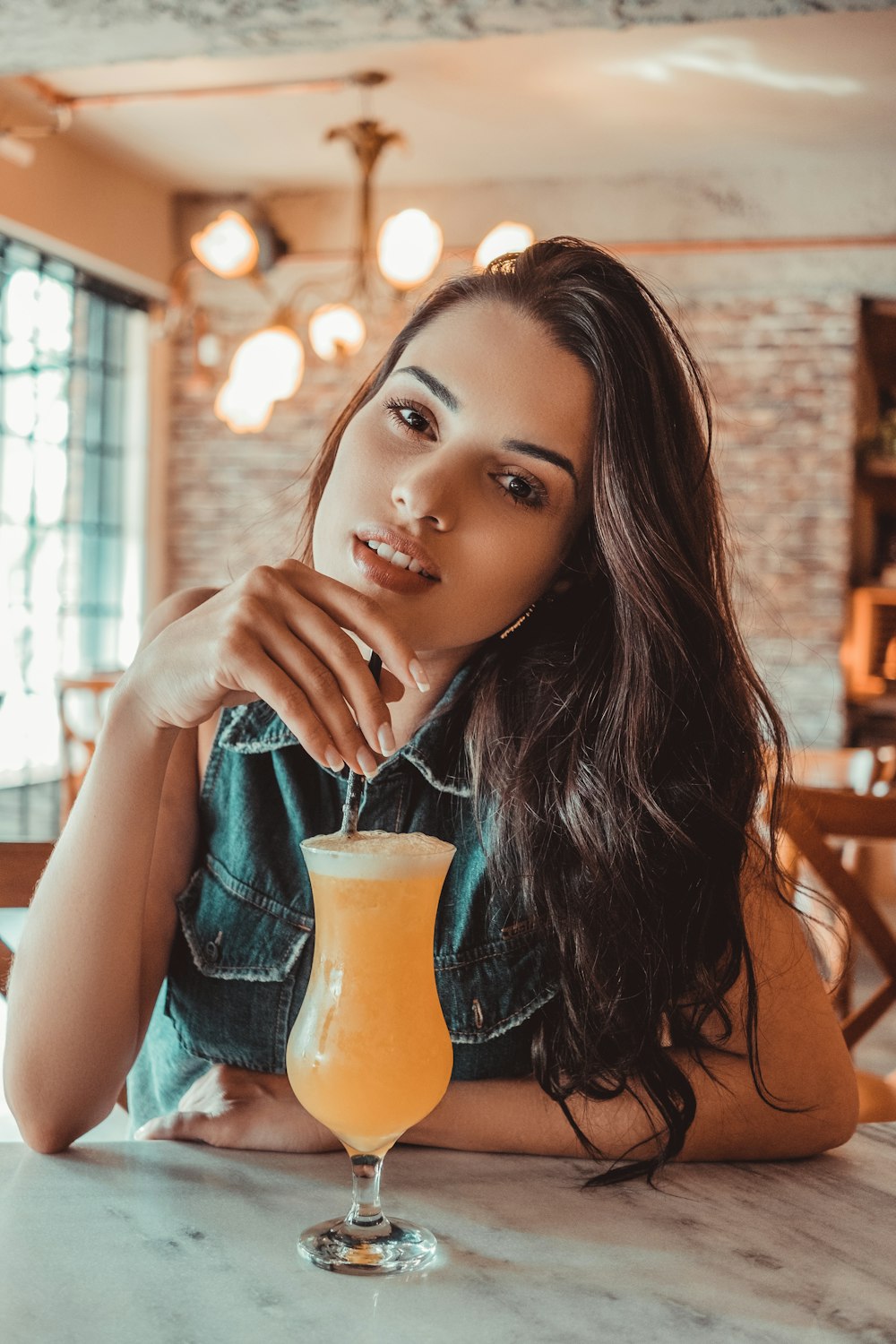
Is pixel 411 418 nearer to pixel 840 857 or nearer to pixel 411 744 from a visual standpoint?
pixel 411 744

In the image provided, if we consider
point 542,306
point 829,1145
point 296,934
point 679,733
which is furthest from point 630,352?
point 829,1145

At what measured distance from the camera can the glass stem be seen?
852 millimetres

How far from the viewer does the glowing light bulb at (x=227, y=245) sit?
4184mm

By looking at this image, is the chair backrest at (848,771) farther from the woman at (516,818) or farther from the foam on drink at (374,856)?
the foam on drink at (374,856)

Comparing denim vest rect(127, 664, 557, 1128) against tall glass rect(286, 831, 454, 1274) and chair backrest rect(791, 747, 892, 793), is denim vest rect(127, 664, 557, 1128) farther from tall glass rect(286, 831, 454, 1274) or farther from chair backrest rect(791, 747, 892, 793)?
chair backrest rect(791, 747, 892, 793)

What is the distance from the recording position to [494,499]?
123 cm

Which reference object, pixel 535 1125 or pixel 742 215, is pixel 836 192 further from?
pixel 535 1125

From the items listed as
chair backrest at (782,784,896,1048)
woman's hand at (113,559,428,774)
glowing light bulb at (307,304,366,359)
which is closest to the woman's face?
woman's hand at (113,559,428,774)

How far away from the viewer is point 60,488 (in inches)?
247

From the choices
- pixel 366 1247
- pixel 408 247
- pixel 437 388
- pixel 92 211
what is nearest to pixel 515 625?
pixel 437 388

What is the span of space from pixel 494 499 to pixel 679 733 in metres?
0.29

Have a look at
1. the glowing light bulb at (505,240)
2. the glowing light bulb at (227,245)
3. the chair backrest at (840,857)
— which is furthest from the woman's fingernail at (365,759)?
the glowing light bulb at (227,245)

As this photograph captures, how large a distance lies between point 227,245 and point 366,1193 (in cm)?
381

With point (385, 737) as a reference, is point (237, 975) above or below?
below
